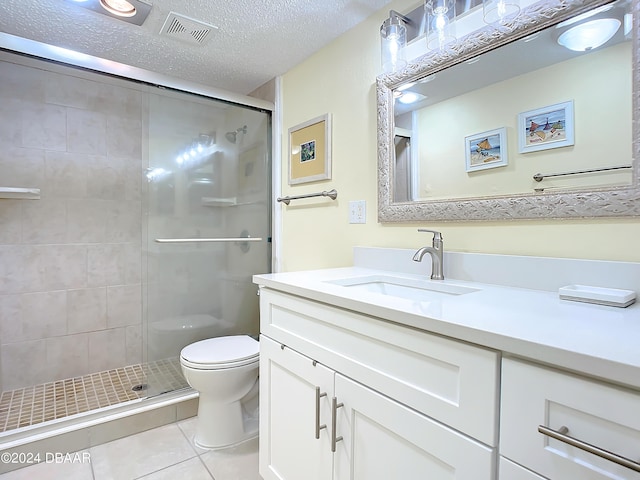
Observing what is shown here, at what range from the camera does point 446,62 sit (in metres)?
1.27

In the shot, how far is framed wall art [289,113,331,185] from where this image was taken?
1814mm

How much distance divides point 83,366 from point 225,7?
2.33m

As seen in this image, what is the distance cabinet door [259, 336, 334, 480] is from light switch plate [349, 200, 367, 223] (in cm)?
72

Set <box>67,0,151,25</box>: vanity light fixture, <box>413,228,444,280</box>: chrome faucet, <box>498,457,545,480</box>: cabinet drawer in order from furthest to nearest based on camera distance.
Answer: <box>67,0,151,25</box>: vanity light fixture → <box>413,228,444,280</box>: chrome faucet → <box>498,457,545,480</box>: cabinet drawer

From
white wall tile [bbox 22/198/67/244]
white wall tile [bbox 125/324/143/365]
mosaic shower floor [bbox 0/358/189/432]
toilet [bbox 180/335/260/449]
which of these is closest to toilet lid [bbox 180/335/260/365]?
toilet [bbox 180/335/260/449]

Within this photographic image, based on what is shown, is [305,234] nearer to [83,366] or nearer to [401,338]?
[401,338]

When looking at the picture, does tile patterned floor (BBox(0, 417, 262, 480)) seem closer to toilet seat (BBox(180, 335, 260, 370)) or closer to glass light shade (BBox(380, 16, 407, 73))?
toilet seat (BBox(180, 335, 260, 370))

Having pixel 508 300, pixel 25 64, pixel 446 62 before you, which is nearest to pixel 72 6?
pixel 25 64

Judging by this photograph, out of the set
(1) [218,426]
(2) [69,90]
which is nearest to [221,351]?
(1) [218,426]

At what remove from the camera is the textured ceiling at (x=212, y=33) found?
1.54 meters

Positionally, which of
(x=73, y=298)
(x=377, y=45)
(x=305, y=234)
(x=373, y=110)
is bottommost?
(x=73, y=298)

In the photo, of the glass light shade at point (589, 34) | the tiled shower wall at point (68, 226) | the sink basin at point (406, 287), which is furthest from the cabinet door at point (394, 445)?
the tiled shower wall at point (68, 226)

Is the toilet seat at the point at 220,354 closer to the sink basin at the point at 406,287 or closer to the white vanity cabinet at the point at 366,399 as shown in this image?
the white vanity cabinet at the point at 366,399

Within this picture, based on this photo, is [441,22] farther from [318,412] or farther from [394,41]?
[318,412]
